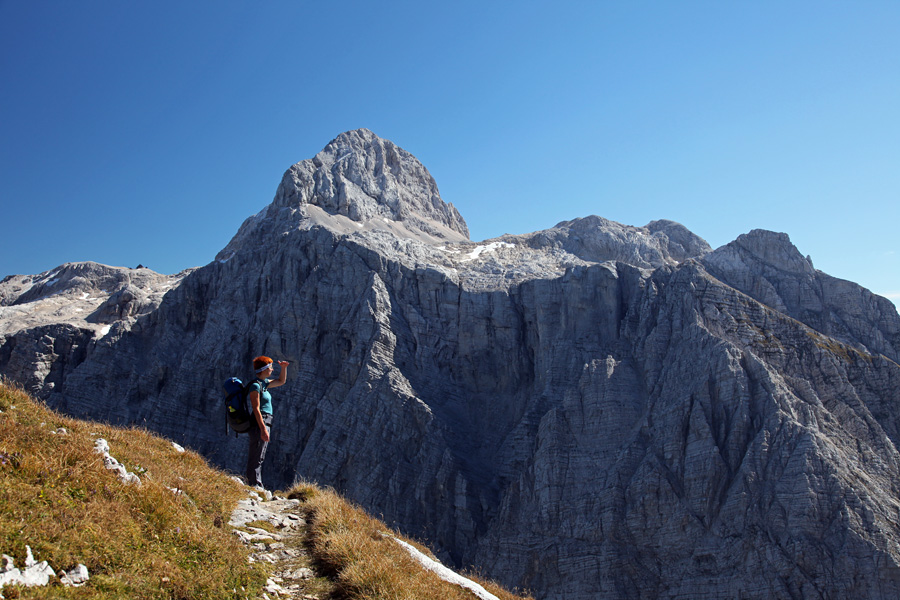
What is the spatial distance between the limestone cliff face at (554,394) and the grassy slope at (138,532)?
A: 1381 inches

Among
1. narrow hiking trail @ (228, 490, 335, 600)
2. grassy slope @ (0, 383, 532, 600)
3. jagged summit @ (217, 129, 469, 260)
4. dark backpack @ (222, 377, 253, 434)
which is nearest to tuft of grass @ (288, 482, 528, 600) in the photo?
grassy slope @ (0, 383, 532, 600)

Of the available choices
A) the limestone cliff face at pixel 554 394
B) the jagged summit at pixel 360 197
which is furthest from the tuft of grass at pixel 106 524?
the jagged summit at pixel 360 197

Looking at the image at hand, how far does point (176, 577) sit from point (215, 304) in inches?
2546

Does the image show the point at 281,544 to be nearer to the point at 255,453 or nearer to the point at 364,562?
the point at 364,562

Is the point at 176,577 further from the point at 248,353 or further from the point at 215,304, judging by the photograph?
the point at 215,304

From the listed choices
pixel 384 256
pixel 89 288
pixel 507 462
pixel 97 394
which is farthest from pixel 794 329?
pixel 89 288

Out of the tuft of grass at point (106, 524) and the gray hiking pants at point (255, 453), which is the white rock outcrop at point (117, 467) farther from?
the gray hiking pants at point (255, 453)

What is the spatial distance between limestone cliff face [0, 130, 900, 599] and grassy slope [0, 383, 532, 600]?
3507 cm

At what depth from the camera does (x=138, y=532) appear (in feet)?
26.6

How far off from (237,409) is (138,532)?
4855 mm

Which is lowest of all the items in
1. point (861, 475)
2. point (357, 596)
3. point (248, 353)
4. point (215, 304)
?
point (357, 596)

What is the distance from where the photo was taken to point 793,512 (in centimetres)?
4000

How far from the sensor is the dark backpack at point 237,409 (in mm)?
12844

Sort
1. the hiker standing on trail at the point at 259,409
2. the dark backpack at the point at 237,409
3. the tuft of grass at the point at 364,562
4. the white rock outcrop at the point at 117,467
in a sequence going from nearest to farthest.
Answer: the tuft of grass at the point at 364,562 < the white rock outcrop at the point at 117,467 < the hiker standing on trail at the point at 259,409 < the dark backpack at the point at 237,409
